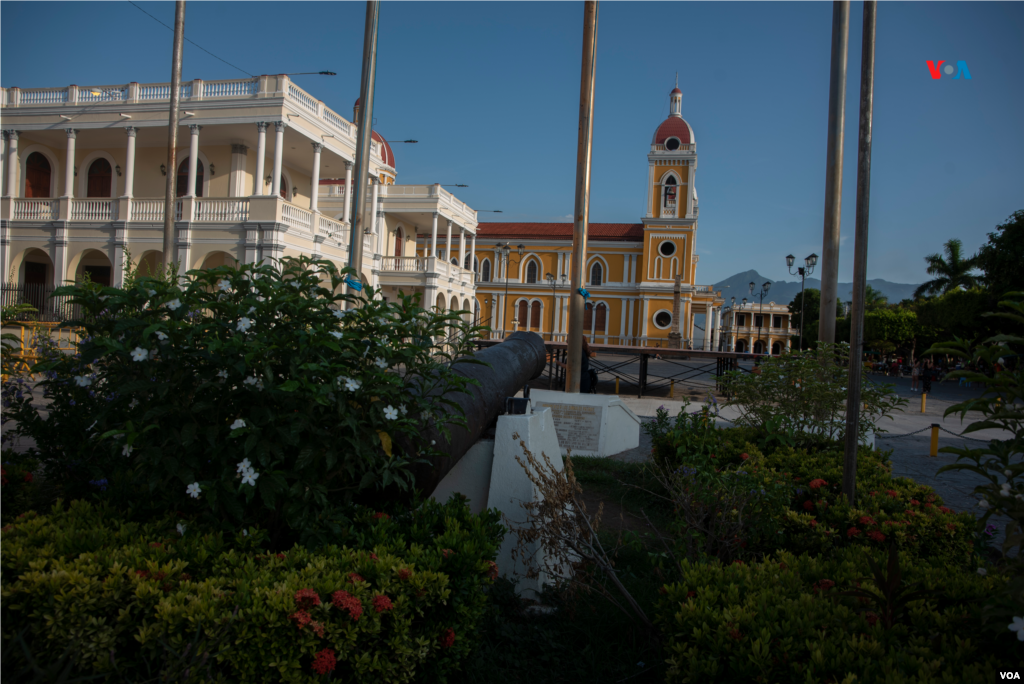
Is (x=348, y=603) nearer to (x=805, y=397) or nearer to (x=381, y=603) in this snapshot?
(x=381, y=603)

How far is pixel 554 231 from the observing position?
5356 centimetres

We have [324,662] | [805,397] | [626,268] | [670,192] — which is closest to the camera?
[324,662]

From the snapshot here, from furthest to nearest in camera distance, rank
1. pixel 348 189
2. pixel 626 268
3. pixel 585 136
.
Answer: pixel 626 268 < pixel 348 189 < pixel 585 136

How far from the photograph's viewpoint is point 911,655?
6.09 ft

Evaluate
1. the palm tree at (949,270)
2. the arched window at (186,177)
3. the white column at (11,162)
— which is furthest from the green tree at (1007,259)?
the white column at (11,162)

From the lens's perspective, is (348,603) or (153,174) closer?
(348,603)

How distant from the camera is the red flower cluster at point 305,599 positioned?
6.48 feet

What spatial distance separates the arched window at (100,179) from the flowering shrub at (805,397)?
24684 millimetres

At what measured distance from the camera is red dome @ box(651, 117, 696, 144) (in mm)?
48625

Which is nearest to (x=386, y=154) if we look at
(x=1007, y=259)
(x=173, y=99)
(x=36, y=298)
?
(x=36, y=298)

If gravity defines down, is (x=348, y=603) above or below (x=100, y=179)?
below

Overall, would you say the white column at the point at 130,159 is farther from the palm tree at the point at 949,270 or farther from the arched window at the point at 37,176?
the palm tree at the point at 949,270

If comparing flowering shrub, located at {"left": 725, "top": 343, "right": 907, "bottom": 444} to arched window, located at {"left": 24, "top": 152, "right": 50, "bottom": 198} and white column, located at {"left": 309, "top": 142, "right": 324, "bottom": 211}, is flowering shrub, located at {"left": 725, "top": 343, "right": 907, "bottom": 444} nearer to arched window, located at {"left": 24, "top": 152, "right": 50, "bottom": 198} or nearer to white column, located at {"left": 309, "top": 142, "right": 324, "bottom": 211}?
white column, located at {"left": 309, "top": 142, "right": 324, "bottom": 211}

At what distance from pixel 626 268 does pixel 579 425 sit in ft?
145
